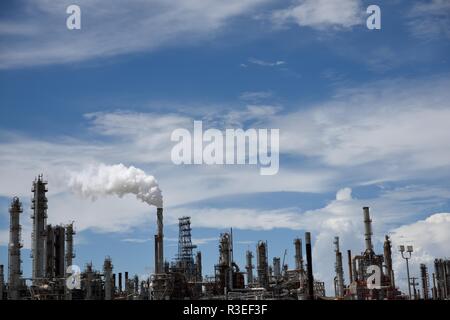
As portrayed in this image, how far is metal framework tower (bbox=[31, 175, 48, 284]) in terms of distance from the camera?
84.6 metres

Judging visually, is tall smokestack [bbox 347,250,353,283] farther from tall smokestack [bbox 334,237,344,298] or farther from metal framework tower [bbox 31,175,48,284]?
metal framework tower [bbox 31,175,48,284]

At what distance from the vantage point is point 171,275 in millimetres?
86562

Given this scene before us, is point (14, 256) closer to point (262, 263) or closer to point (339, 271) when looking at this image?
point (262, 263)

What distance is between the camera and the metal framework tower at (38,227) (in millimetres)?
84625

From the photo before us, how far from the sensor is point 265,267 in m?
97.6

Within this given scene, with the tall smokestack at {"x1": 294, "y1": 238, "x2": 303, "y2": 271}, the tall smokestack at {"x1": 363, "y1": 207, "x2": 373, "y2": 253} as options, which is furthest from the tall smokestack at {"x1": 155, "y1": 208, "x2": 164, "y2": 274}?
the tall smokestack at {"x1": 363, "y1": 207, "x2": 373, "y2": 253}

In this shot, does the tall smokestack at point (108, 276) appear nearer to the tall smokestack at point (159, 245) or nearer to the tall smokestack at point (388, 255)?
the tall smokestack at point (159, 245)

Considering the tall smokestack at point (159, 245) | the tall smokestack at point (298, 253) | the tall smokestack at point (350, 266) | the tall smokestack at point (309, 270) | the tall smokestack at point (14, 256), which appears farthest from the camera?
the tall smokestack at point (298, 253)

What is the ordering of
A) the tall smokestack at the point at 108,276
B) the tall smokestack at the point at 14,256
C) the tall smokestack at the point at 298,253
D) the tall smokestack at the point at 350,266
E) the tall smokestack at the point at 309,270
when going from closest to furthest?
the tall smokestack at the point at 309,270 → the tall smokestack at the point at 14,256 → the tall smokestack at the point at 108,276 → the tall smokestack at the point at 350,266 → the tall smokestack at the point at 298,253

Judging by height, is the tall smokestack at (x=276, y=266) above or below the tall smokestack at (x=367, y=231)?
below

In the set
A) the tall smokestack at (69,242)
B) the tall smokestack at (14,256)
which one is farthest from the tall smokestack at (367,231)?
the tall smokestack at (14,256)

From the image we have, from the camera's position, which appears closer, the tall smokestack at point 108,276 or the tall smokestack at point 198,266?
the tall smokestack at point 108,276

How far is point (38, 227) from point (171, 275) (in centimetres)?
2071

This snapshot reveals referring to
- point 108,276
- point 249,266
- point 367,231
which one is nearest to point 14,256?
point 108,276
